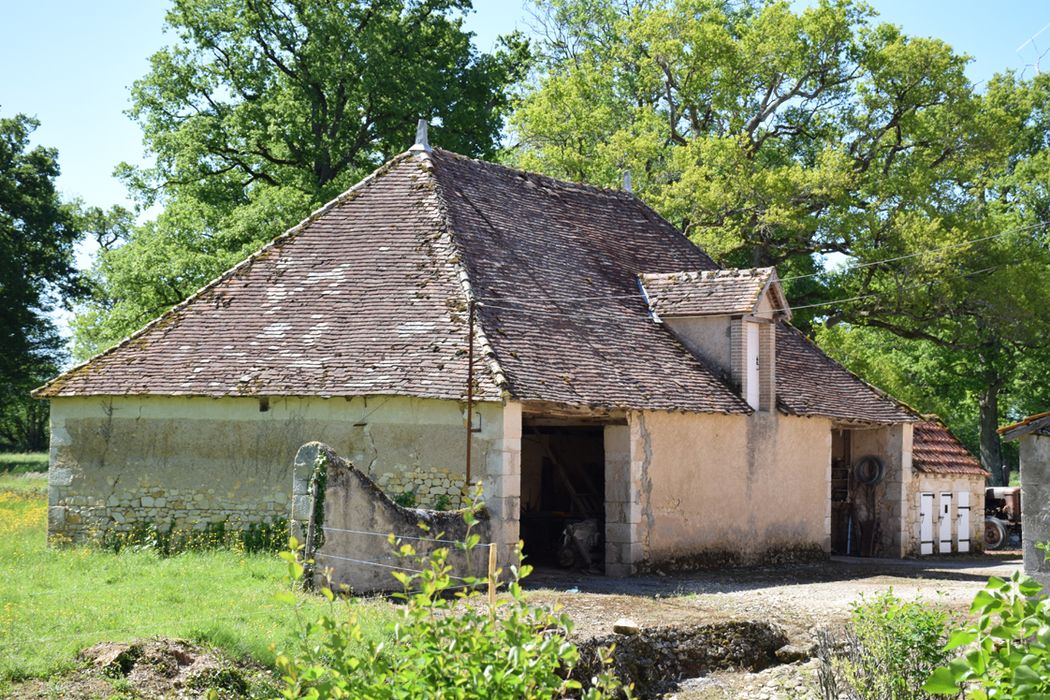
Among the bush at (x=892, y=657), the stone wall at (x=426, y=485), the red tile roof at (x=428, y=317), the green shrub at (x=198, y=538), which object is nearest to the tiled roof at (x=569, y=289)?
the red tile roof at (x=428, y=317)

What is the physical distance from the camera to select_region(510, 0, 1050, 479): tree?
29562mm

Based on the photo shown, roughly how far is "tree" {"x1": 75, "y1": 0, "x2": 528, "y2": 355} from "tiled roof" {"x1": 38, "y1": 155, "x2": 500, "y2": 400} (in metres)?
8.79

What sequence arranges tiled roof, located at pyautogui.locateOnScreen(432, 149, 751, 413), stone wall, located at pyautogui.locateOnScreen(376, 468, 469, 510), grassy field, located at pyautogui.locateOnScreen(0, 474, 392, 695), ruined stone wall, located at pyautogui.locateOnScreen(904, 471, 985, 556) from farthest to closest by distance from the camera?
ruined stone wall, located at pyautogui.locateOnScreen(904, 471, 985, 556)
tiled roof, located at pyautogui.locateOnScreen(432, 149, 751, 413)
stone wall, located at pyautogui.locateOnScreen(376, 468, 469, 510)
grassy field, located at pyautogui.locateOnScreen(0, 474, 392, 695)

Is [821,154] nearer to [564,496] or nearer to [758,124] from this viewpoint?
[758,124]

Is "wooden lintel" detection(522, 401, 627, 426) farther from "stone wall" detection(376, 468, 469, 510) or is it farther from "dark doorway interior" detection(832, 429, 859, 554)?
"dark doorway interior" detection(832, 429, 859, 554)

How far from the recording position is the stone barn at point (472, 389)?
1644 centimetres

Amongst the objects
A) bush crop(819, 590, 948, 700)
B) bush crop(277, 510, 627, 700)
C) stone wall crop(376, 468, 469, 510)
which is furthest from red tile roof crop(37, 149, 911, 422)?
bush crop(277, 510, 627, 700)

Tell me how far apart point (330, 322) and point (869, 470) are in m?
11.9

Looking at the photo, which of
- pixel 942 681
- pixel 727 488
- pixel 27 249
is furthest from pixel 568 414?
pixel 27 249

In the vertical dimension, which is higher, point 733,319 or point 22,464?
point 733,319

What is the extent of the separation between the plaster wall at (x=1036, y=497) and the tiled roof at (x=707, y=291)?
22.4 feet

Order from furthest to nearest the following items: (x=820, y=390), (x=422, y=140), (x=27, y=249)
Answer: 1. (x=27, y=249)
2. (x=820, y=390)
3. (x=422, y=140)

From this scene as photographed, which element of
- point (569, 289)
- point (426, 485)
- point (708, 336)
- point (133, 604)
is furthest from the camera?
point (708, 336)

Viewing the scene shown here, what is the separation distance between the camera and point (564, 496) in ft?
71.0
